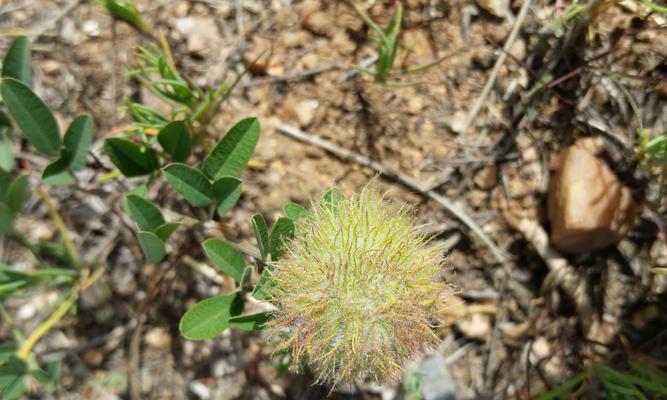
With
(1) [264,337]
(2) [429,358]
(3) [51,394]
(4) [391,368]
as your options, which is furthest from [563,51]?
(3) [51,394]

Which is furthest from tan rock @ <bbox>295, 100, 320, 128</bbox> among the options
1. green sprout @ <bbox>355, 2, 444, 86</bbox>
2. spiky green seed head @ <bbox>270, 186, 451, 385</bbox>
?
spiky green seed head @ <bbox>270, 186, 451, 385</bbox>

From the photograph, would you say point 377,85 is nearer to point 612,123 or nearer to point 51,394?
point 612,123

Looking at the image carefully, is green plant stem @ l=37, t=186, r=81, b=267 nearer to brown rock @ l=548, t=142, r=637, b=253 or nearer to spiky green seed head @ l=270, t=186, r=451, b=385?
spiky green seed head @ l=270, t=186, r=451, b=385

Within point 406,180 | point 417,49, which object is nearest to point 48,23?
point 417,49

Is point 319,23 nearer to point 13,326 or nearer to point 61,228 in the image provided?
point 61,228

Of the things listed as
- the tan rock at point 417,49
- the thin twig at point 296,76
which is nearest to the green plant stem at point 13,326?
the thin twig at point 296,76

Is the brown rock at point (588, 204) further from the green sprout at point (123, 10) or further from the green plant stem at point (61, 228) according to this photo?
the green plant stem at point (61, 228)
